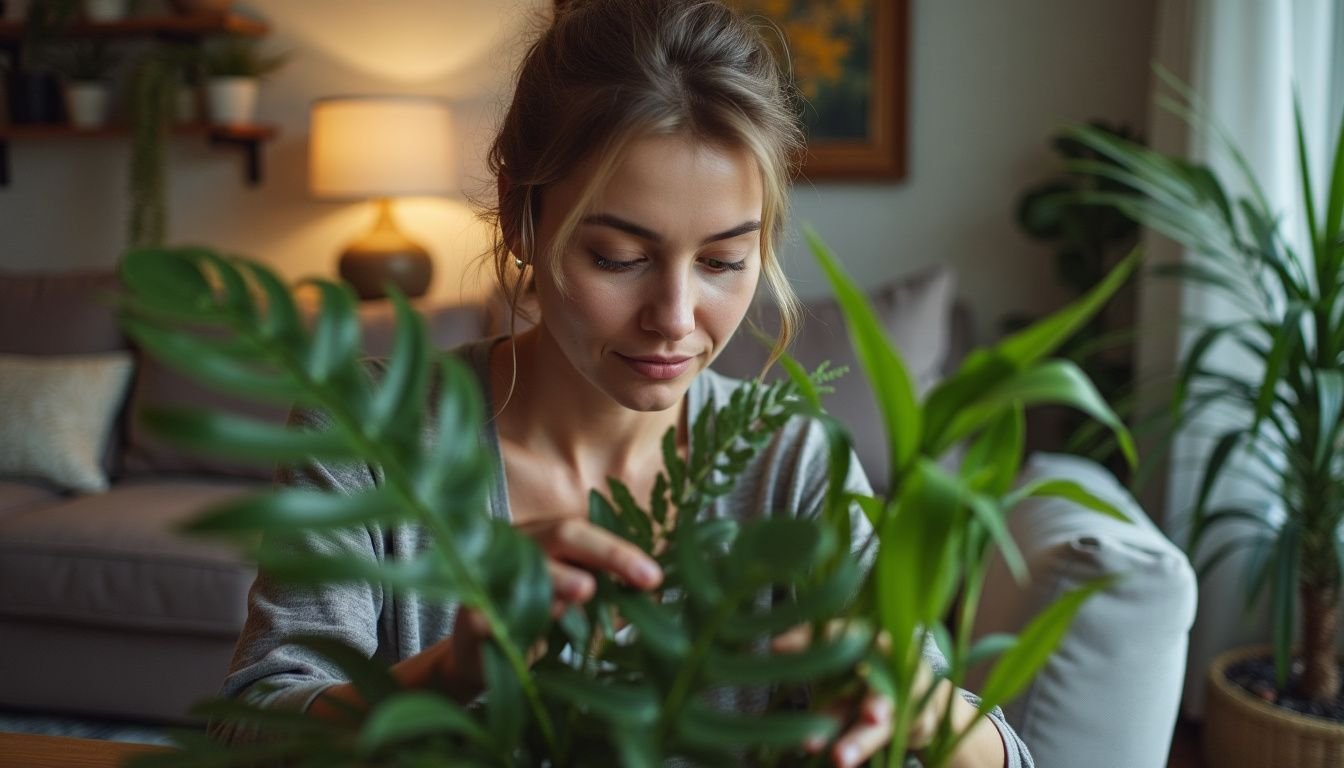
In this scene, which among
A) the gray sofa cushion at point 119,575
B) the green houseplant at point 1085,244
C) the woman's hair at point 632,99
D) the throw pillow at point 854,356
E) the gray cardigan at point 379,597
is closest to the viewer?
the gray cardigan at point 379,597

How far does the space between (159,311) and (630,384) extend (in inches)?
25.5

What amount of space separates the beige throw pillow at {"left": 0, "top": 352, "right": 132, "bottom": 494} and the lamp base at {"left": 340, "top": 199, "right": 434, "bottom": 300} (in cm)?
68

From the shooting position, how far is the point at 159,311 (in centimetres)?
41

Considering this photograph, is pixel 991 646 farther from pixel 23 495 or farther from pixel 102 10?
pixel 102 10

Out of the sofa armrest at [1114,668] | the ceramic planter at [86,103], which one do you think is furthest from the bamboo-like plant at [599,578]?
the ceramic planter at [86,103]

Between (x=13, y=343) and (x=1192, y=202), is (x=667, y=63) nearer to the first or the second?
(x=1192, y=202)

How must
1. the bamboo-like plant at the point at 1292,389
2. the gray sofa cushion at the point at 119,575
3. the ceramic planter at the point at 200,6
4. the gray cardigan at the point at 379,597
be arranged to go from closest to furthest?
the gray cardigan at the point at 379,597, the bamboo-like plant at the point at 1292,389, the gray sofa cushion at the point at 119,575, the ceramic planter at the point at 200,6

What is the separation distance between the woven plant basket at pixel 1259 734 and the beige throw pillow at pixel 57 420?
2.43 metres

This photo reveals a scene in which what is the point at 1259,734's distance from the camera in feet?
6.65

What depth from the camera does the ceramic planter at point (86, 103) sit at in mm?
3674

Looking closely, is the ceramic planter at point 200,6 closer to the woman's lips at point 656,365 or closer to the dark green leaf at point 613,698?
the woman's lips at point 656,365

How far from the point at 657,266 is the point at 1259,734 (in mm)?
1582

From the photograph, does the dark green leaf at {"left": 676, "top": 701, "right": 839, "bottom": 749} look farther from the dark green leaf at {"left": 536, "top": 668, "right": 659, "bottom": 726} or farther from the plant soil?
the plant soil

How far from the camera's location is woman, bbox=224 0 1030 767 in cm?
97
